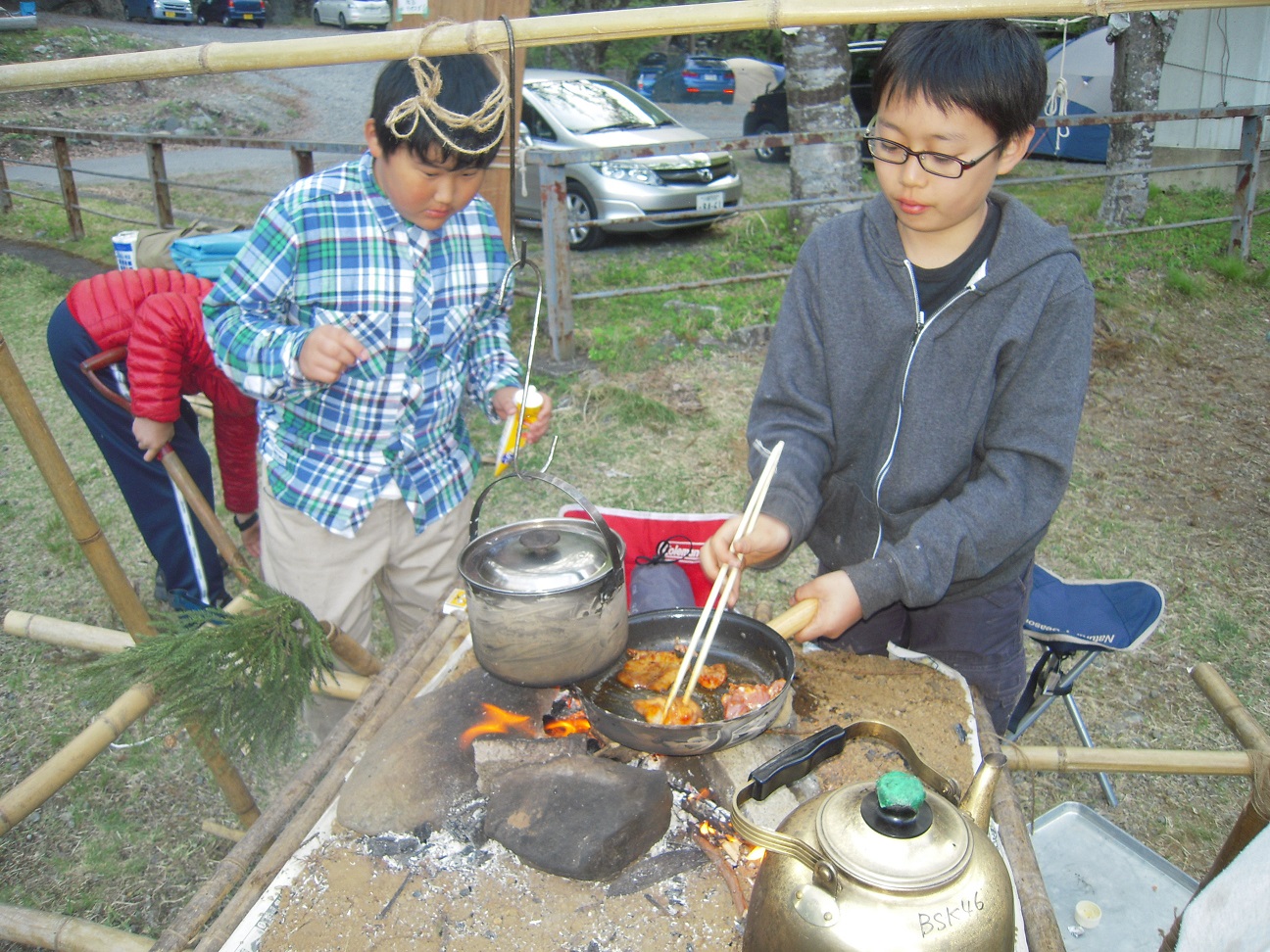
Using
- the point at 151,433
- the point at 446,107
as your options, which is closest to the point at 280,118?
the point at 151,433

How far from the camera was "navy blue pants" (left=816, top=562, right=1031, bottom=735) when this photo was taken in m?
2.29

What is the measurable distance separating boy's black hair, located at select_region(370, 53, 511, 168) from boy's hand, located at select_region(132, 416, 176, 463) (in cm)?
147

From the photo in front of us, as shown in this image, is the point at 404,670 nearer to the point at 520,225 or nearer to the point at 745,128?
the point at 520,225

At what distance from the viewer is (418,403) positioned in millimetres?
2654

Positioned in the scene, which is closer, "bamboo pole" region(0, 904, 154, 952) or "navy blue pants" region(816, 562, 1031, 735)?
"bamboo pole" region(0, 904, 154, 952)

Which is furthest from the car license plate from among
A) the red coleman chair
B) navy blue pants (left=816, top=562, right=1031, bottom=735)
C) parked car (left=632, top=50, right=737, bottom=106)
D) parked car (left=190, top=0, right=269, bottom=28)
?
parked car (left=190, top=0, right=269, bottom=28)

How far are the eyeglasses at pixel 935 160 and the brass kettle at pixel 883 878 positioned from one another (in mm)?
1258

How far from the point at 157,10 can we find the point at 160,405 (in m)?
21.5

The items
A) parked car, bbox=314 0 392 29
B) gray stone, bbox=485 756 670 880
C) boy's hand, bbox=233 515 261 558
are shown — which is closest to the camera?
gray stone, bbox=485 756 670 880

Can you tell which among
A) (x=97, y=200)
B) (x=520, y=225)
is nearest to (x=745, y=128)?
(x=520, y=225)

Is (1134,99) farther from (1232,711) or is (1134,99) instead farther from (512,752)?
(512,752)

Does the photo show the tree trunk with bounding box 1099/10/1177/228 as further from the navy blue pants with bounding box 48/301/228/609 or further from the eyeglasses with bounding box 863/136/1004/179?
the navy blue pants with bounding box 48/301/228/609

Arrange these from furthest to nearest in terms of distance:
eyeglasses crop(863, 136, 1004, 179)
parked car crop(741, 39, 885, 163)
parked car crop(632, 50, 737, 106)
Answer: parked car crop(632, 50, 737, 106) < parked car crop(741, 39, 885, 163) < eyeglasses crop(863, 136, 1004, 179)

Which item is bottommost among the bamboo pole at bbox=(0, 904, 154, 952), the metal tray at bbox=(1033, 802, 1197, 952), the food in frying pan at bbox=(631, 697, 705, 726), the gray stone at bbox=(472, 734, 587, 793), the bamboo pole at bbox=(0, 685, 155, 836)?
the metal tray at bbox=(1033, 802, 1197, 952)
